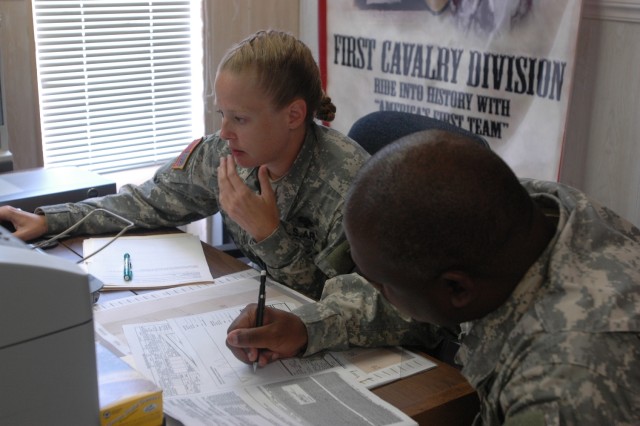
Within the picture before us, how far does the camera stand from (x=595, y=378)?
0.76 meters

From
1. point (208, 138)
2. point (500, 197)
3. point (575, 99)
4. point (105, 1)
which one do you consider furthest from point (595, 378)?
point (105, 1)

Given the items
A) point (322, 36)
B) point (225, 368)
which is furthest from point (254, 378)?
point (322, 36)

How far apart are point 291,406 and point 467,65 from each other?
1557 mm

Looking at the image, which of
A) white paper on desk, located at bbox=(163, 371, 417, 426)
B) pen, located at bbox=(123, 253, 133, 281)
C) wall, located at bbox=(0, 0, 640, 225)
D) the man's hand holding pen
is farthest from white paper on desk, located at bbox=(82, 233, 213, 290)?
wall, located at bbox=(0, 0, 640, 225)

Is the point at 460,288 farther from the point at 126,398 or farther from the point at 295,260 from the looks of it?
the point at 295,260

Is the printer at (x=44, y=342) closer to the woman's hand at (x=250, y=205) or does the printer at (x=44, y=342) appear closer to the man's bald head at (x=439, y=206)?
the man's bald head at (x=439, y=206)

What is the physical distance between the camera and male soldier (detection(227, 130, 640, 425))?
774 mm

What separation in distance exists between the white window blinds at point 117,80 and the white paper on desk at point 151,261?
1104 mm

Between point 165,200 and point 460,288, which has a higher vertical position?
point 460,288

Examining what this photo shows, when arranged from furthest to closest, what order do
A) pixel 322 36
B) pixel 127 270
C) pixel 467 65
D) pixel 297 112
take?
pixel 322 36 → pixel 467 65 → pixel 297 112 → pixel 127 270

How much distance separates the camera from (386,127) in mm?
1814

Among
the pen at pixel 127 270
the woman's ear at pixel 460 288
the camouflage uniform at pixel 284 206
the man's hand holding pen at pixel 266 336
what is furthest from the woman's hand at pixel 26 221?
the woman's ear at pixel 460 288

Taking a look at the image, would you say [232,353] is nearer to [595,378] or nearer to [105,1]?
[595,378]

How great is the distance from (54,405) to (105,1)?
208 cm
